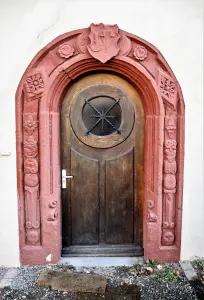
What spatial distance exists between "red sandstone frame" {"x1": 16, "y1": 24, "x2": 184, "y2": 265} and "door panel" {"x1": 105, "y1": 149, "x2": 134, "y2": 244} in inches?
9.2

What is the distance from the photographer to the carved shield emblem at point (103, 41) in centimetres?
374

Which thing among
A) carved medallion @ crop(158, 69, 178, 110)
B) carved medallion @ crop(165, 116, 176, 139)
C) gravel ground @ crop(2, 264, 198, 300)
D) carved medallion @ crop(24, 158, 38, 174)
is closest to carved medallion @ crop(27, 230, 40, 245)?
gravel ground @ crop(2, 264, 198, 300)

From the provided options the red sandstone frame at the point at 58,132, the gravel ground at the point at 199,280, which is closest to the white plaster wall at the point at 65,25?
the red sandstone frame at the point at 58,132

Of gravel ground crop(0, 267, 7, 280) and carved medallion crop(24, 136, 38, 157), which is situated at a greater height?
carved medallion crop(24, 136, 38, 157)

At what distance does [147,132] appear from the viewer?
4.00 m

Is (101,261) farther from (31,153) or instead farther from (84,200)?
(31,153)

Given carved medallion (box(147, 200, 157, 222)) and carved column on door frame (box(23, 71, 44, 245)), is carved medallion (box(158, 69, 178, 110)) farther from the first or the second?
carved column on door frame (box(23, 71, 44, 245))

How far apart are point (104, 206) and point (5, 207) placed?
48.4 inches

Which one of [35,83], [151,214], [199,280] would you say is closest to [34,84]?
[35,83]

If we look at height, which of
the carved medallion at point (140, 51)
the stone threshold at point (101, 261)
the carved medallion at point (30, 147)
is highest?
the carved medallion at point (140, 51)

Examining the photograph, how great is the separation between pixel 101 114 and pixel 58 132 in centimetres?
58

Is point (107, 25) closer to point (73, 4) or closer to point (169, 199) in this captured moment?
point (73, 4)

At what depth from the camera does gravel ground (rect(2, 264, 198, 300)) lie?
11.3 feet

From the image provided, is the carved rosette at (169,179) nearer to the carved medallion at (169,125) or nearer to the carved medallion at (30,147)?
the carved medallion at (169,125)
